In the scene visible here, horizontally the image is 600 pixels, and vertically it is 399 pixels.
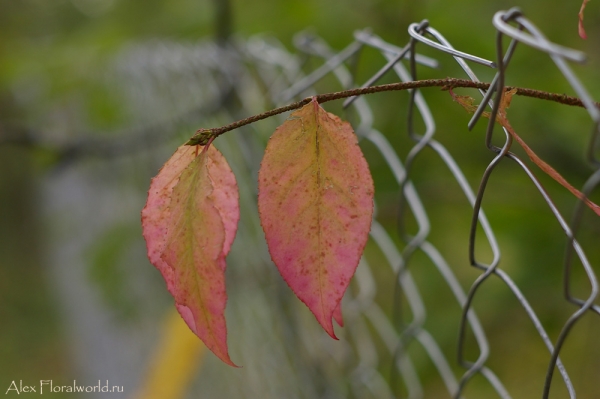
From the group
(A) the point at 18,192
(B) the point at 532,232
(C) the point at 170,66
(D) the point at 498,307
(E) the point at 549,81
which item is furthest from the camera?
(A) the point at 18,192

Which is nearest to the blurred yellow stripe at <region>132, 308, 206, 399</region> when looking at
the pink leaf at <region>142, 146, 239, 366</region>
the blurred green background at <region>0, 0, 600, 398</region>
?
the blurred green background at <region>0, 0, 600, 398</region>

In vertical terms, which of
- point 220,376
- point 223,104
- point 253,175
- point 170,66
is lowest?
point 220,376

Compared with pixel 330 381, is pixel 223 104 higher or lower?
higher

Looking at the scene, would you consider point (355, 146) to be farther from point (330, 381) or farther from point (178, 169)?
point (330, 381)

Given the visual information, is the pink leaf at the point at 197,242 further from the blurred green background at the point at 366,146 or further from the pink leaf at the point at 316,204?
the blurred green background at the point at 366,146

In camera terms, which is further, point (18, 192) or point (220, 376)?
point (18, 192)

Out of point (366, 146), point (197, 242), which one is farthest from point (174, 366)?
point (197, 242)

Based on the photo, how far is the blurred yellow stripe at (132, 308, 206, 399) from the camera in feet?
6.06

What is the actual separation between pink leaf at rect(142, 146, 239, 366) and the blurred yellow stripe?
1.60 meters

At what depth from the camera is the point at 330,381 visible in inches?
47.5

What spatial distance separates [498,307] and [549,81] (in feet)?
1.67

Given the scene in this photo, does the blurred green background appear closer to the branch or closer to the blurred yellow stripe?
the blurred yellow stripe

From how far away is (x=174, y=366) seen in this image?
1892mm

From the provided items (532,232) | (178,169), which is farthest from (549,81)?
(178,169)
